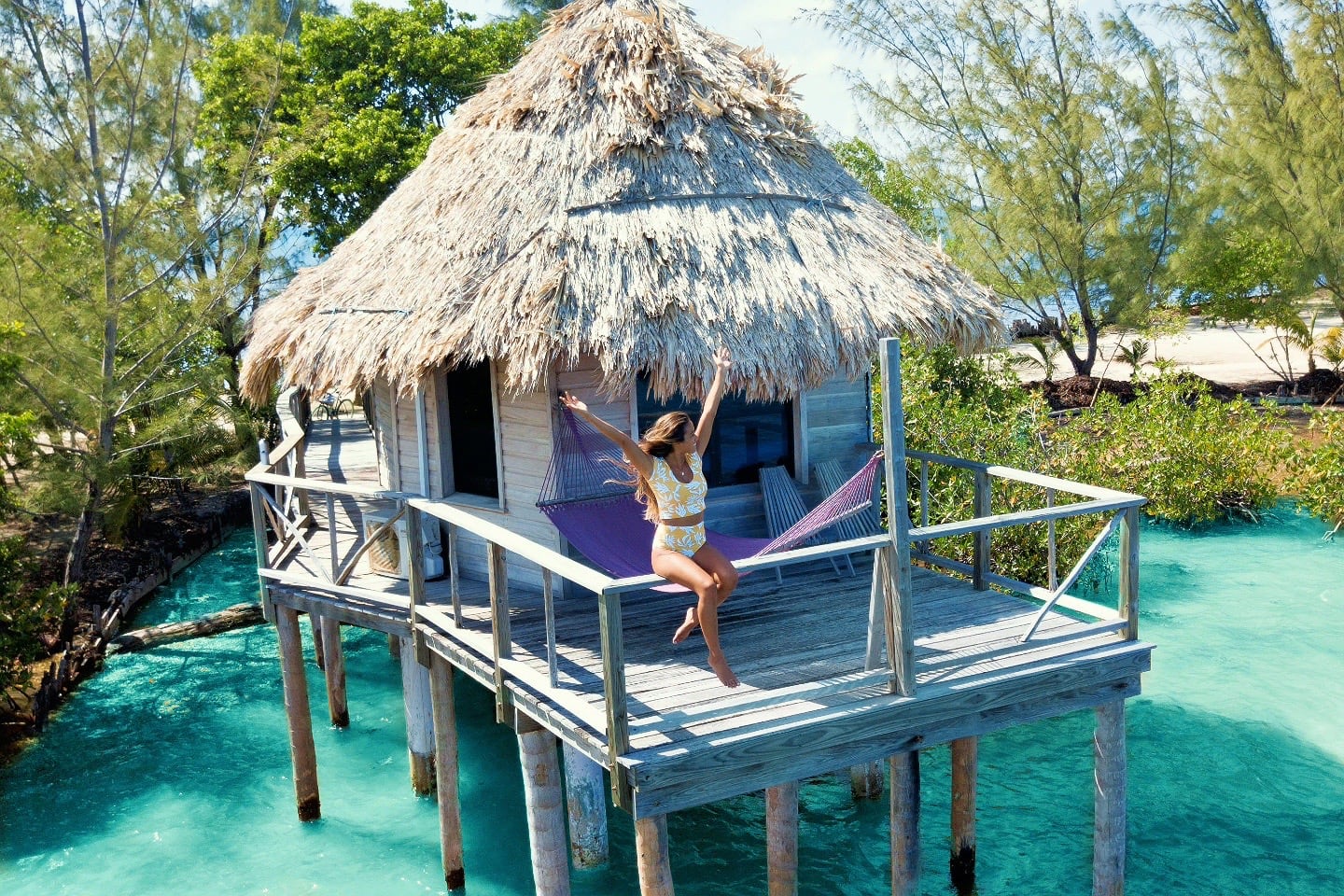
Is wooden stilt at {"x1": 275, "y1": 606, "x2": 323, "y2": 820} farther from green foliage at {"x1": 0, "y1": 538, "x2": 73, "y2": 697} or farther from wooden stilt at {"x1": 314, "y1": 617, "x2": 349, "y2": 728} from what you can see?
green foliage at {"x1": 0, "y1": 538, "x2": 73, "y2": 697}

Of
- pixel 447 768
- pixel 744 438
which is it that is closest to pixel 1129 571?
pixel 744 438

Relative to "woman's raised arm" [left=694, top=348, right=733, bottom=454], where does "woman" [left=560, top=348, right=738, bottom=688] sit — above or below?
below

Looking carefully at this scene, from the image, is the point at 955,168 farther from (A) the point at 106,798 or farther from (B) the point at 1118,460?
(A) the point at 106,798

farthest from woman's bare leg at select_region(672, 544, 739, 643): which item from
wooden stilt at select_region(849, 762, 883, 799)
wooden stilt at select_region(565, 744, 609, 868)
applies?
wooden stilt at select_region(849, 762, 883, 799)

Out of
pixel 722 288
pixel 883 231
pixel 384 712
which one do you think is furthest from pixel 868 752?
pixel 384 712

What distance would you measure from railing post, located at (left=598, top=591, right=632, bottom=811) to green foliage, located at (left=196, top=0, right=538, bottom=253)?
49.2ft

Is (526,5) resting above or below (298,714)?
above

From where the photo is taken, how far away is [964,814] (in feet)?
23.2

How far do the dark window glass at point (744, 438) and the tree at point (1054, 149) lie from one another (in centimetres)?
1496

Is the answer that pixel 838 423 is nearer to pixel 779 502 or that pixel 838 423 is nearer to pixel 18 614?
pixel 779 502

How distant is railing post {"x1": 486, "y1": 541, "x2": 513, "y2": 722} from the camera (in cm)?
573

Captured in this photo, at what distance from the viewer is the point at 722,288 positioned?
7098mm

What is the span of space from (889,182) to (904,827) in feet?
55.4

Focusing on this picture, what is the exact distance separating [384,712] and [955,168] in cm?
1637
